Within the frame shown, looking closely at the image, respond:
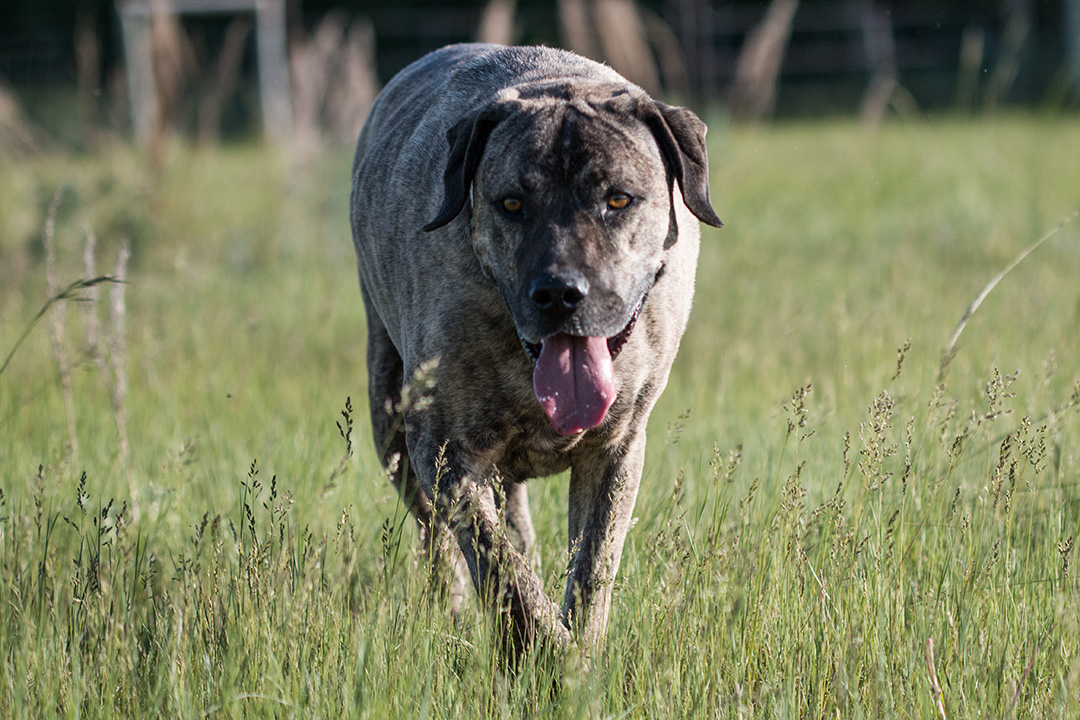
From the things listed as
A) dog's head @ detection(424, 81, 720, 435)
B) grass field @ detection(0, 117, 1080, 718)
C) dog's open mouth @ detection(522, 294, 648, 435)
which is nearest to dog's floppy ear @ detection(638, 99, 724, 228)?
dog's head @ detection(424, 81, 720, 435)

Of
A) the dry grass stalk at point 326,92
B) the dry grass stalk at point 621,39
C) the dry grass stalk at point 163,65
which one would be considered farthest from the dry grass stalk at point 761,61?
the dry grass stalk at point 163,65

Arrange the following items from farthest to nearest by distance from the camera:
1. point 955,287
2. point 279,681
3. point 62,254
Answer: point 62,254
point 955,287
point 279,681

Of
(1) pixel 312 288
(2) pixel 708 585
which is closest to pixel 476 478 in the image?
(2) pixel 708 585

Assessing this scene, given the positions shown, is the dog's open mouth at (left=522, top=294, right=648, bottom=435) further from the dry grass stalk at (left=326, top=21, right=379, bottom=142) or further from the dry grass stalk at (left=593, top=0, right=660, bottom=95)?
the dry grass stalk at (left=326, top=21, right=379, bottom=142)

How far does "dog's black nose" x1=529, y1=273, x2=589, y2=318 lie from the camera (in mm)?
2871

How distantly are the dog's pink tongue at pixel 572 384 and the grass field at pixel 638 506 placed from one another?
309 mm

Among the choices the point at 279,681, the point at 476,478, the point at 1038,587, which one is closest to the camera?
the point at 279,681

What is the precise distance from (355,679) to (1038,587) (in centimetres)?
186

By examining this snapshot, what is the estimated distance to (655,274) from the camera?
3287mm

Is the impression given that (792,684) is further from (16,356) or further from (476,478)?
(16,356)

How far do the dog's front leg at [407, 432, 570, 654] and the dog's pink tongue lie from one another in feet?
1.04

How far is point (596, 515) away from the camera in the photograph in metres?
3.46

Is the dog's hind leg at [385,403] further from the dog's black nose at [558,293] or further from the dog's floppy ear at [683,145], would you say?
the dog's floppy ear at [683,145]

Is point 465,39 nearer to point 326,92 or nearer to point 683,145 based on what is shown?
point 326,92
